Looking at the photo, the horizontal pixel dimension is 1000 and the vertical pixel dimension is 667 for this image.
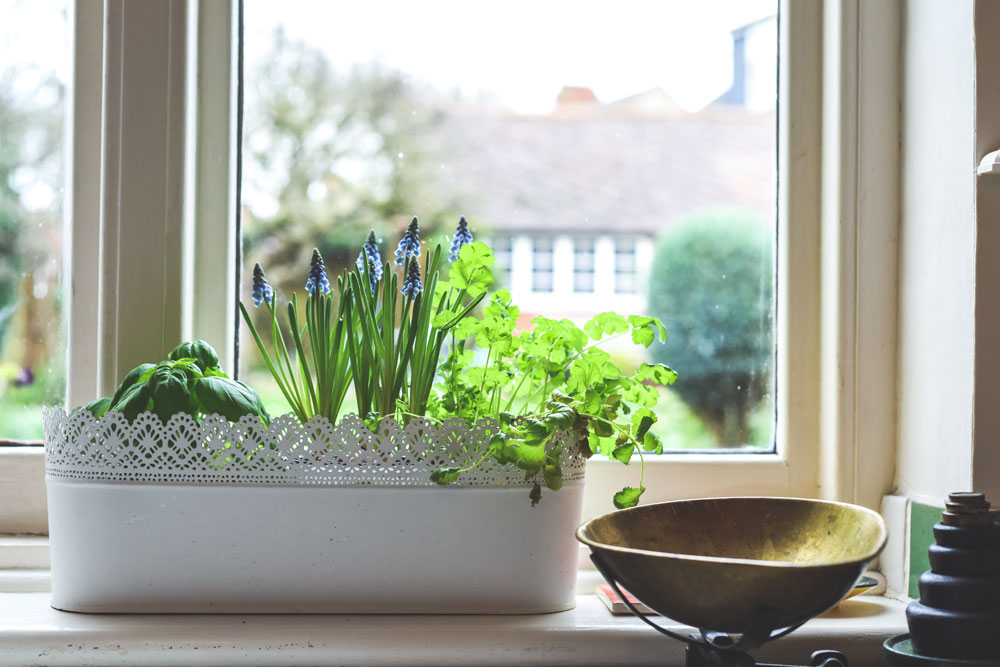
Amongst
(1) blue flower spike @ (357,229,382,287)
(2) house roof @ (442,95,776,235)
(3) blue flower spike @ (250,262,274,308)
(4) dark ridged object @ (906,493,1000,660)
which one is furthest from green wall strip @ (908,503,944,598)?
(3) blue flower spike @ (250,262,274,308)

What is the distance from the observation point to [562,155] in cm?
121

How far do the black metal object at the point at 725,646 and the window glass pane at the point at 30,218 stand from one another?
80 centimetres

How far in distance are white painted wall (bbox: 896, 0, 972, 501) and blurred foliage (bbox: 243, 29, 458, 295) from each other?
573 mm

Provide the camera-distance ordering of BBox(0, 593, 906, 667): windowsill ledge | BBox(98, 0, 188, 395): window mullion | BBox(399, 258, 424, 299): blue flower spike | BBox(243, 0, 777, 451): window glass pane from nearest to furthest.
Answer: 1. BBox(0, 593, 906, 667): windowsill ledge
2. BBox(399, 258, 424, 299): blue flower spike
3. BBox(98, 0, 188, 395): window mullion
4. BBox(243, 0, 777, 451): window glass pane

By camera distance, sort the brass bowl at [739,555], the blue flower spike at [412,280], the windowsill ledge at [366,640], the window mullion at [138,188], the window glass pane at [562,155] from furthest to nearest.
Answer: the window glass pane at [562,155], the window mullion at [138,188], the blue flower spike at [412,280], the windowsill ledge at [366,640], the brass bowl at [739,555]

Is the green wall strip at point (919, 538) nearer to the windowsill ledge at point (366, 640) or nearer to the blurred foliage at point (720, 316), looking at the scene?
the windowsill ledge at point (366, 640)

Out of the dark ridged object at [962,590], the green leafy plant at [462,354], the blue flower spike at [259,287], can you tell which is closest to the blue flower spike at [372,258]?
the green leafy plant at [462,354]

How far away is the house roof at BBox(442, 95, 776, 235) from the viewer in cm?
120

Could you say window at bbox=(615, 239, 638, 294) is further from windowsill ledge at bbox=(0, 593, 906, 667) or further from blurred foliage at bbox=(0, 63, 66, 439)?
blurred foliage at bbox=(0, 63, 66, 439)

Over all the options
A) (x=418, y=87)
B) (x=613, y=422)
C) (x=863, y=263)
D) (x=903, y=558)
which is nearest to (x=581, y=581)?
(x=613, y=422)

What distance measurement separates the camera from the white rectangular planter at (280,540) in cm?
89

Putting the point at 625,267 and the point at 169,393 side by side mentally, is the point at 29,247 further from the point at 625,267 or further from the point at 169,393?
the point at 625,267

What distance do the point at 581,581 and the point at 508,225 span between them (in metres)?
0.47

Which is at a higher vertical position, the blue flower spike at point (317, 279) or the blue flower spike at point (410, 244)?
the blue flower spike at point (410, 244)
